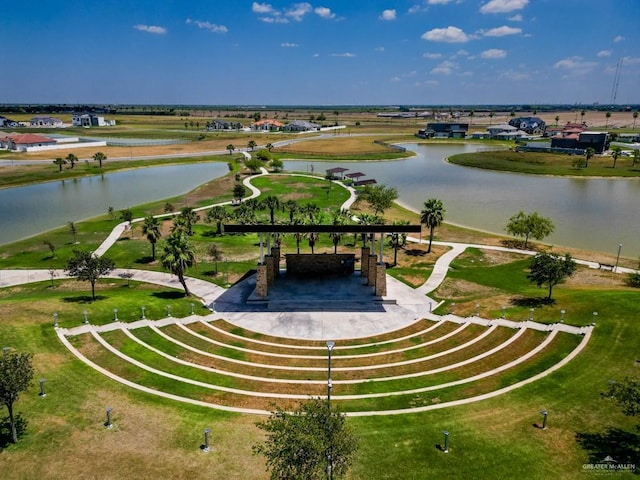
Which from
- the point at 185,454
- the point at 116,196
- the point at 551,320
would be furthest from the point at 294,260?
the point at 116,196

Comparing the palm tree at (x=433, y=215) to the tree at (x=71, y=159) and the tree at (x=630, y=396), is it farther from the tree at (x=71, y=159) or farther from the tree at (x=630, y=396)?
the tree at (x=71, y=159)

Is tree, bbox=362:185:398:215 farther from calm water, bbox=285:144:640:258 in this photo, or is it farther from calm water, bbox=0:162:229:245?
calm water, bbox=0:162:229:245

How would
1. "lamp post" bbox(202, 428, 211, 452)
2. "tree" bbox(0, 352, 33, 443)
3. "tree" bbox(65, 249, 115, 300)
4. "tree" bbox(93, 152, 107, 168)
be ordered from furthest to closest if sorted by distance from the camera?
1. "tree" bbox(93, 152, 107, 168)
2. "tree" bbox(65, 249, 115, 300)
3. "lamp post" bbox(202, 428, 211, 452)
4. "tree" bbox(0, 352, 33, 443)

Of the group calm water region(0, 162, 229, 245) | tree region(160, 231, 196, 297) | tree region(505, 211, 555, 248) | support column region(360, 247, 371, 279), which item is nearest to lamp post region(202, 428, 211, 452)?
tree region(160, 231, 196, 297)

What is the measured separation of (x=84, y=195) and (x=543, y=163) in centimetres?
12179

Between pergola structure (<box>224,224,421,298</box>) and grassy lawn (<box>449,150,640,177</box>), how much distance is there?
92212 millimetres

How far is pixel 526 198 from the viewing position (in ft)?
288

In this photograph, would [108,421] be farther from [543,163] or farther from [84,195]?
[543,163]

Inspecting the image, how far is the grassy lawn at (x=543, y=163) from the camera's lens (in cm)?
11511

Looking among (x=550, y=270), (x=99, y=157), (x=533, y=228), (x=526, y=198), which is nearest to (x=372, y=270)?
(x=550, y=270)

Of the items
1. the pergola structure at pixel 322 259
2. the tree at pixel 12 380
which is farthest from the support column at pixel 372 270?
the tree at pixel 12 380

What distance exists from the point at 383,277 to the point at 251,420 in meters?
20.0

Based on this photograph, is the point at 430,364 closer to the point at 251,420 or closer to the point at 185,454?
the point at 251,420

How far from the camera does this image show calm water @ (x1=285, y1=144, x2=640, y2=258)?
214ft
